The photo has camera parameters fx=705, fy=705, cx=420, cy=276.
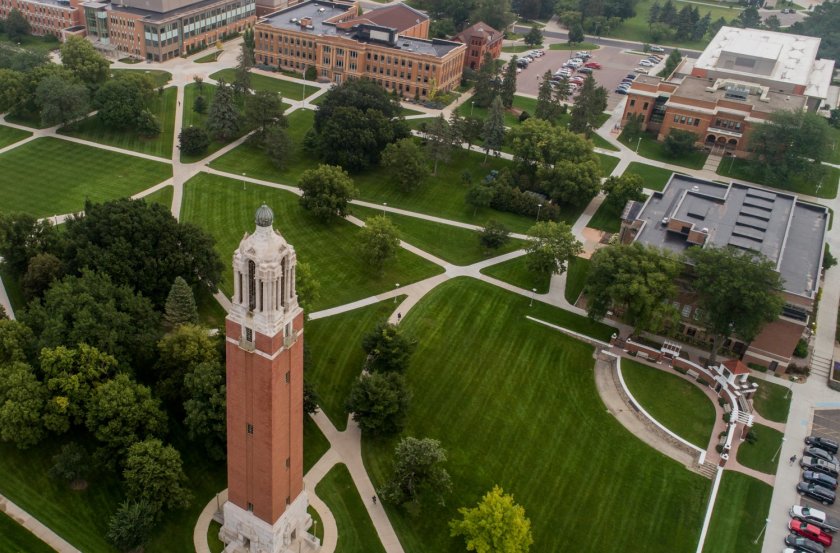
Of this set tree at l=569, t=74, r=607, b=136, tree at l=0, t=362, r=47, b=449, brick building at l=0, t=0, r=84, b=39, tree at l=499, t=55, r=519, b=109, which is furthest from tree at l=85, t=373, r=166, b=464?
brick building at l=0, t=0, r=84, b=39

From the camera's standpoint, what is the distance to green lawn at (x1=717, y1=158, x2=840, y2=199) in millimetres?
118938

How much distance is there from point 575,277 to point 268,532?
5400 cm

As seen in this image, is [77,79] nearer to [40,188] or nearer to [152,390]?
[40,188]

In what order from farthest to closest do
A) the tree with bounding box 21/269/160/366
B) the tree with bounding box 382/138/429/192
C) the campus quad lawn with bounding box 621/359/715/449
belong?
the tree with bounding box 382/138/429/192
the campus quad lawn with bounding box 621/359/715/449
the tree with bounding box 21/269/160/366

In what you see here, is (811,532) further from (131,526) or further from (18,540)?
(18,540)

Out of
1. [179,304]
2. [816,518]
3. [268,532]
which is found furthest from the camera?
[179,304]

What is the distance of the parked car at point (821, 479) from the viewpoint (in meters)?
63.3

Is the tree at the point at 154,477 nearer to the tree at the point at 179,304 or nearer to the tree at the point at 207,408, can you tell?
the tree at the point at 207,408

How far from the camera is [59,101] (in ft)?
376

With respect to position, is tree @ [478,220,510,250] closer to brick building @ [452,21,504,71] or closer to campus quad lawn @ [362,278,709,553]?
campus quad lawn @ [362,278,709,553]

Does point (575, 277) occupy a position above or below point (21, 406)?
above

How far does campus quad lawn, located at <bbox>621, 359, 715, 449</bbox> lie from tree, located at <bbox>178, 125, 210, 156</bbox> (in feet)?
245

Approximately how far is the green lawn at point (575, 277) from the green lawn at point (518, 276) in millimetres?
2779

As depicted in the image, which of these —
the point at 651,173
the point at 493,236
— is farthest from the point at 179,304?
the point at 651,173
